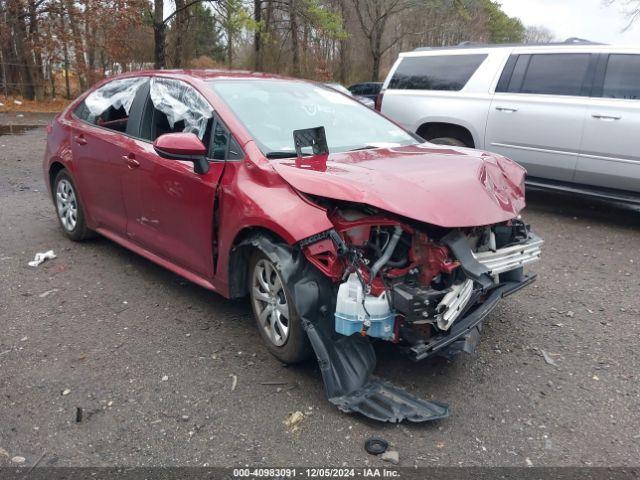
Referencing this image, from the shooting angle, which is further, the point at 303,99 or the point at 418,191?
the point at 303,99

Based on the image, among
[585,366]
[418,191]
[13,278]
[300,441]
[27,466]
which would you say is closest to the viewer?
[27,466]

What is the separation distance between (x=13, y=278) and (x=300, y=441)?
10.6 ft

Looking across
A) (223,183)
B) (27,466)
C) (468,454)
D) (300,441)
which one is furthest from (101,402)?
(468,454)

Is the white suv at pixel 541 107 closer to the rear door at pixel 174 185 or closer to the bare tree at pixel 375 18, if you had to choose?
the rear door at pixel 174 185

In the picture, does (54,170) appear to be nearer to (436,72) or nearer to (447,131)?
(447,131)

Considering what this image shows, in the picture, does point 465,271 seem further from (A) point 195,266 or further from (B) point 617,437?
(A) point 195,266

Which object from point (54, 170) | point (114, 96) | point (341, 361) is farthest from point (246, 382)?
point (54, 170)

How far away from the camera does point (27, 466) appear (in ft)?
8.40

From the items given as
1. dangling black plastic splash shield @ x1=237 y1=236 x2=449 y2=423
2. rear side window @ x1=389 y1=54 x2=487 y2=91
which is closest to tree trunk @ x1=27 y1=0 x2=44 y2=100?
rear side window @ x1=389 y1=54 x2=487 y2=91

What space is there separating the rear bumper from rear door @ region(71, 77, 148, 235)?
9.06 ft

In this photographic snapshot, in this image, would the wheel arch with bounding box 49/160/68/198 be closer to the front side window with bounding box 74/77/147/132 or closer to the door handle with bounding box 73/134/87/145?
the door handle with bounding box 73/134/87/145

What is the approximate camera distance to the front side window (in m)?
4.68

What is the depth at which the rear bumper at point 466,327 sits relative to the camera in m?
2.88

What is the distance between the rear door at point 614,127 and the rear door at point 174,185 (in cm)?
451
